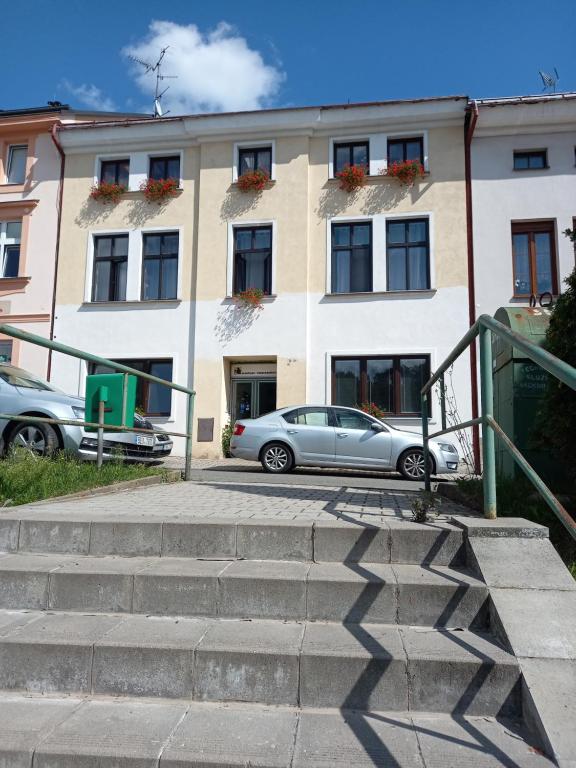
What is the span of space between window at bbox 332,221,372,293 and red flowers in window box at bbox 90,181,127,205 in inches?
257

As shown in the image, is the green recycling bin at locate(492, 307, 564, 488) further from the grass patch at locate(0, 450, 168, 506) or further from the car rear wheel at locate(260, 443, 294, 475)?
the car rear wheel at locate(260, 443, 294, 475)

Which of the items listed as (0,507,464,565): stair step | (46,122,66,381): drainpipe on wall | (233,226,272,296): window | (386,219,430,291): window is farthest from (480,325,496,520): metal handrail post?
(46,122,66,381): drainpipe on wall

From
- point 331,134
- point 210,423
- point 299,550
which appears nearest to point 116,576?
point 299,550

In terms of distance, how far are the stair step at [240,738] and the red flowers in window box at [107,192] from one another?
1677cm

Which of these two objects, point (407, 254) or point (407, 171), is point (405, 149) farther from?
point (407, 254)

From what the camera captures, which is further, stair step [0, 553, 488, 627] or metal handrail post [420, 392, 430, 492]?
metal handrail post [420, 392, 430, 492]

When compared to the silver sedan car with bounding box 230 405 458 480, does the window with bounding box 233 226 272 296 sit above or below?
above

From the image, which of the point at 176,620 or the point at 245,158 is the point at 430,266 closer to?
the point at 245,158

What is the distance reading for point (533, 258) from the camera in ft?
50.5

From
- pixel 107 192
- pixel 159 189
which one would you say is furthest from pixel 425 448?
pixel 107 192

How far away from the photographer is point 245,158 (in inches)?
671

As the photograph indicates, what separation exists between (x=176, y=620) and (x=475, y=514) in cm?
212

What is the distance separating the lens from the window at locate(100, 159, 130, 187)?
1766 centimetres

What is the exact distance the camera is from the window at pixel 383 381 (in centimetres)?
1529
